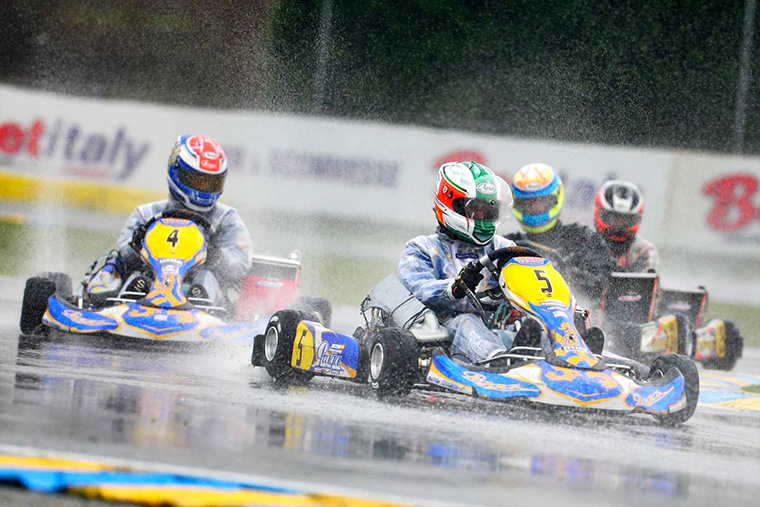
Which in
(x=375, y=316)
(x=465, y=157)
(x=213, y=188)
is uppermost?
(x=465, y=157)

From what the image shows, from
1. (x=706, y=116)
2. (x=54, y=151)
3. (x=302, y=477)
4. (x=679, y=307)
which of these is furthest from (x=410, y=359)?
(x=706, y=116)

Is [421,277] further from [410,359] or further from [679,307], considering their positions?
[679,307]

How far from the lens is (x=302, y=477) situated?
13.8ft

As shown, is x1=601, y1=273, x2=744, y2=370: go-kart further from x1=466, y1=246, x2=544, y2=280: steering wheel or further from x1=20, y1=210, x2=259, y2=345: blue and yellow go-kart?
x1=466, y1=246, x2=544, y2=280: steering wheel

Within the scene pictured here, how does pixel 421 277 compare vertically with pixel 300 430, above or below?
above

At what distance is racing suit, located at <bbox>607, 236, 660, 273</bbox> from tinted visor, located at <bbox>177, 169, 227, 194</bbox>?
3370 mm

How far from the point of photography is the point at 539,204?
10188 mm

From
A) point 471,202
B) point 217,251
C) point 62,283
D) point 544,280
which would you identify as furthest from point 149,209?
point 544,280

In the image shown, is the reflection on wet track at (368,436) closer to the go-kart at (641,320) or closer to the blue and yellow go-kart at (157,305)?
the blue and yellow go-kart at (157,305)

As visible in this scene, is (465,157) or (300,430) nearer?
(300,430)

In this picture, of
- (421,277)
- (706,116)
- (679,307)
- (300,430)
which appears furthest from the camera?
(706,116)

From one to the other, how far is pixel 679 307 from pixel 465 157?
24.4 ft

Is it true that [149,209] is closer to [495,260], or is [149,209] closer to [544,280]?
[495,260]

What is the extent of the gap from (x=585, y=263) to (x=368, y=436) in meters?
4.79
